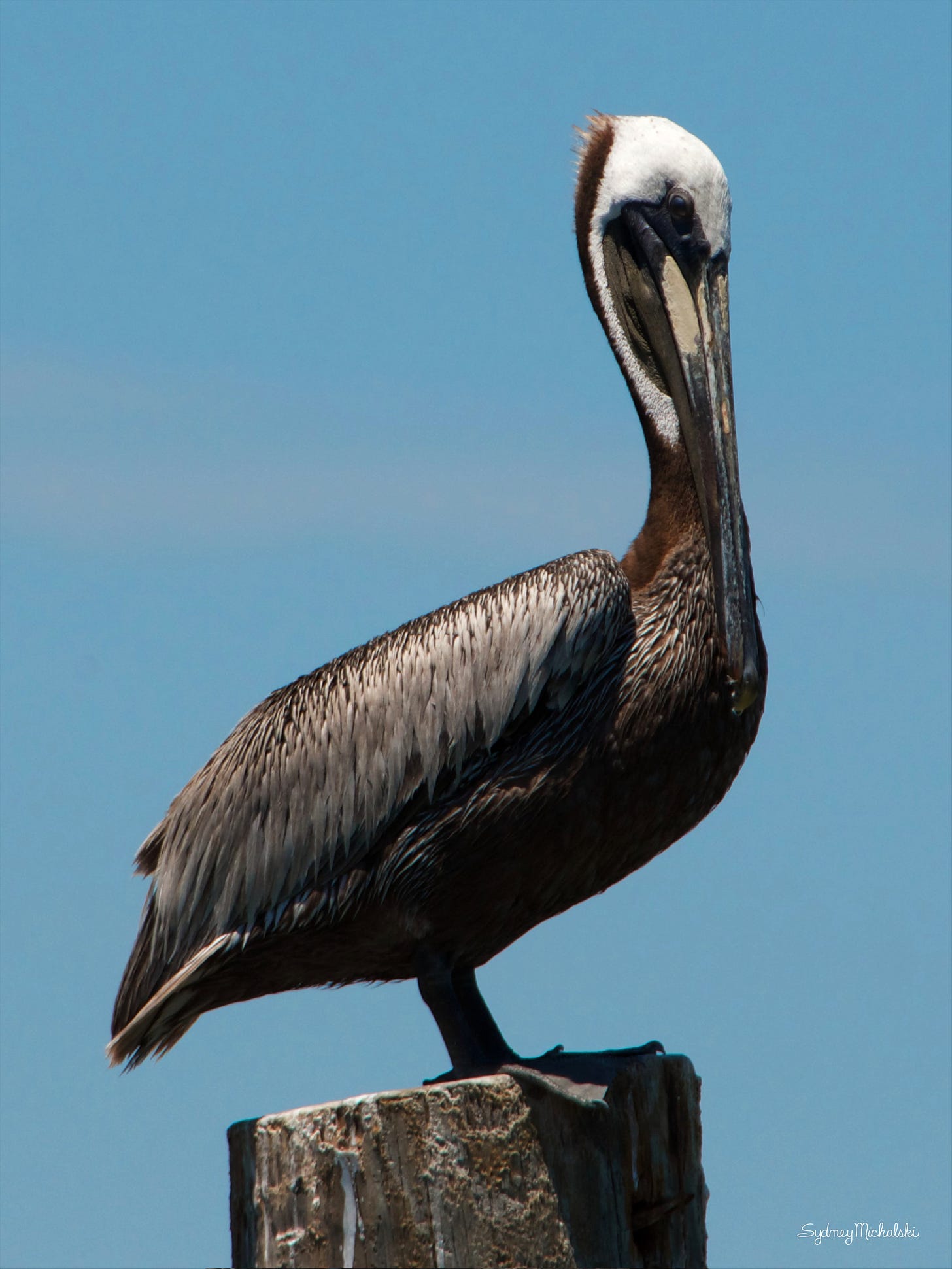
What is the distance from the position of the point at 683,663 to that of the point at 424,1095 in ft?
5.68

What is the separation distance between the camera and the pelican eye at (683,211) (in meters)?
6.33

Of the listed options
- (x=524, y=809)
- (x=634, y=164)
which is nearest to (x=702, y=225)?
(x=634, y=164)

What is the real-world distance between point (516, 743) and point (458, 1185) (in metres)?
1.59

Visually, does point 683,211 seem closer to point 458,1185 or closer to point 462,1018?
point 462,1018

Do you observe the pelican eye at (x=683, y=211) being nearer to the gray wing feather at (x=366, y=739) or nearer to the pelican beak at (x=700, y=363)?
the pelican beak at (x=700, y=363)

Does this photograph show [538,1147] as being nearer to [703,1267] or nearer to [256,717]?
[703,1267]

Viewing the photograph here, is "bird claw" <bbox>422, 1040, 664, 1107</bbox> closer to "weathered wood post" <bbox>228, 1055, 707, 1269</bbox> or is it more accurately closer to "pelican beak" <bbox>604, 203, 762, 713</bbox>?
"weathered wood post" <bbox>228, 1055, 707, 1269</bbox>

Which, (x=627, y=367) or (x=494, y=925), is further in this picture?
(x=627, y=367)

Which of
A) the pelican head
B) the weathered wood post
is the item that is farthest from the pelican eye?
the weathered wood post

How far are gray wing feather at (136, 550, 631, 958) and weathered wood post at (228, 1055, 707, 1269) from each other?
1.22 metres

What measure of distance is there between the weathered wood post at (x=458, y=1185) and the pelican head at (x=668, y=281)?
1897mm

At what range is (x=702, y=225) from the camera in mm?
6316

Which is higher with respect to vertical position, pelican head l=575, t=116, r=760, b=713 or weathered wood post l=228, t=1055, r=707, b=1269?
pelican head l=575, t=116, r=760, b=713

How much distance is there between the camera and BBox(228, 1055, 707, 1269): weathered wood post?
179 inches
